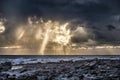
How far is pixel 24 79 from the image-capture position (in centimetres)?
4359

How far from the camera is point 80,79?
43.9 m

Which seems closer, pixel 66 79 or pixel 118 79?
pixel 118 79

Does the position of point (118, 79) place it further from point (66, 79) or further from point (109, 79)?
point (66, 79)

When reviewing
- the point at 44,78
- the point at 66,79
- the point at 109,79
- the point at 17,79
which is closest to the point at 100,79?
the point at 109,79

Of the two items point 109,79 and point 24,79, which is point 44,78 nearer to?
point 24,79

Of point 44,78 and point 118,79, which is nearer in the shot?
point 118,79

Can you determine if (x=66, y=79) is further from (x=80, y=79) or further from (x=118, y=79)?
(x=118, y=79)

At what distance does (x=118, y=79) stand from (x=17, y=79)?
13.1m

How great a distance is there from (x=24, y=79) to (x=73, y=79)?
647cm

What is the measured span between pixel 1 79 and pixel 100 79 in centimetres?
1296

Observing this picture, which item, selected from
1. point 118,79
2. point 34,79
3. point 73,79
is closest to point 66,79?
point 73,79

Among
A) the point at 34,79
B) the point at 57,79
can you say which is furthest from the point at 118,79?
the point at 34,79

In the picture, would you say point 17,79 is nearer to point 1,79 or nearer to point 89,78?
point 1,79

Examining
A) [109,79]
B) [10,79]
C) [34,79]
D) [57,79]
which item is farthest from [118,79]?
[10,79]
